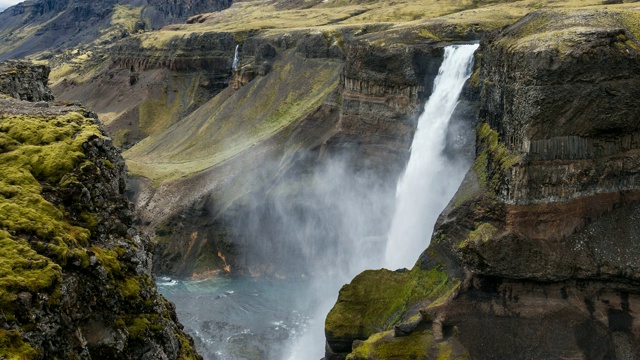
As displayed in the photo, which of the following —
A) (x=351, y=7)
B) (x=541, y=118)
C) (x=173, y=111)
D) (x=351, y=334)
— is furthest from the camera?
(x=351, y=7)

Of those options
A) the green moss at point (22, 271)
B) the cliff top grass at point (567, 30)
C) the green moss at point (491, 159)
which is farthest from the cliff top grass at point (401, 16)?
the green moss at point (22, 271)

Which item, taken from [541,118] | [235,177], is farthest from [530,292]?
[235,177]

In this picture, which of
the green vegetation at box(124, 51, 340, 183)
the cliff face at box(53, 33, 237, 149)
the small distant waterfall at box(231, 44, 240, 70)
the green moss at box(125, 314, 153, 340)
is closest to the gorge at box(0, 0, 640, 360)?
the green moss at box(125, 314, 153, 340)

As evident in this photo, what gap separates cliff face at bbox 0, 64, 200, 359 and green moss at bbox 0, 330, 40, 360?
0.03 meters

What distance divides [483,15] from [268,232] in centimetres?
4240

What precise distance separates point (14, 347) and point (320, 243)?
6098 cm

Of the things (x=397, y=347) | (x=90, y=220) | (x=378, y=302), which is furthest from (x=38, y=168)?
(x=378, y=302)

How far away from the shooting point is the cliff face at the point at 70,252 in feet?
56.3

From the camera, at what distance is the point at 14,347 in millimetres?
15484

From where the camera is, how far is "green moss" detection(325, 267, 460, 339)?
44.2m

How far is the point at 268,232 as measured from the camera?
78.4 m

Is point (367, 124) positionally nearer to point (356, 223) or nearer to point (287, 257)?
point (356, 223)

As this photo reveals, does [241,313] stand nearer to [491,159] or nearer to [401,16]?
[491,159]

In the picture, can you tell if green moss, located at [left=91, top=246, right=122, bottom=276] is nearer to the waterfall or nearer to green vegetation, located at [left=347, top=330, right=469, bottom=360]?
green vegetation, located at [left=347, top=330, right=469, bottom=360]
